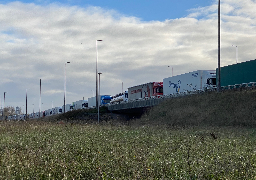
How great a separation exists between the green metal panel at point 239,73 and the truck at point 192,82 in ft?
8.13

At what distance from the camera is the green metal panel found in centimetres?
4050

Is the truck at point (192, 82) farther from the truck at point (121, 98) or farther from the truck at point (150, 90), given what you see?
the truck at point (121, 98)

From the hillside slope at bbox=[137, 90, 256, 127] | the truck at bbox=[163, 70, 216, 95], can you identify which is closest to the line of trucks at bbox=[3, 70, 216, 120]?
the truck at bbox=[163, 70, 216, 95]

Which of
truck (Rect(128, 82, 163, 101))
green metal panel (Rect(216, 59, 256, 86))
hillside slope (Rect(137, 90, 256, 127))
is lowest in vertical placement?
hillside slope (Rect(137, 90, 256, 127))

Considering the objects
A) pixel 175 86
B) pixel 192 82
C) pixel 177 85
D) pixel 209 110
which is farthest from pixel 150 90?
pixel 209 110

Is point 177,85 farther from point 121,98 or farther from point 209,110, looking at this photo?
point 121,98

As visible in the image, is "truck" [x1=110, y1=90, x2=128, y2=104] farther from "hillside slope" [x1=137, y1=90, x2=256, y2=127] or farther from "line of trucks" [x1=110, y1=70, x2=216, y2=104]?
"hillside slope" [x1=137, y1=90, x2=256, y2=127]

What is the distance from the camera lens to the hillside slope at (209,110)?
36.3 metres

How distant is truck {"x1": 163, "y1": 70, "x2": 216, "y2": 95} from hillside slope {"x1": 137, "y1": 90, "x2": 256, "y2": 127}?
2.29 m

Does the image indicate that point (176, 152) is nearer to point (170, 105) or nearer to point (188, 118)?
point (188, 118)

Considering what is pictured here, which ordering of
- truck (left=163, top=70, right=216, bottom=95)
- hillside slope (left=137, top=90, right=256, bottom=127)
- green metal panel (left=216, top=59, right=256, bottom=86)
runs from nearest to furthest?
hillside slope (left=137, top=90, right=256, bottom=127) → green metal panel (left=216, top=59, right=256, bottom=86) → truck (left=163, top=70, right=216, bottom=95)

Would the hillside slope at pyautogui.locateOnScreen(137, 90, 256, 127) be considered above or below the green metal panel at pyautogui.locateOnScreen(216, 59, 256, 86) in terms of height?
below

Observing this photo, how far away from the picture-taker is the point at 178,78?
5275 centimetres

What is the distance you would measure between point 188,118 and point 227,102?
4863 millimetres
